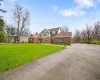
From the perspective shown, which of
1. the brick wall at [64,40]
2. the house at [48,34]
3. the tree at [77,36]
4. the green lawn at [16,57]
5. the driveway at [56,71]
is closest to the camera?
the driveway at [56,71]

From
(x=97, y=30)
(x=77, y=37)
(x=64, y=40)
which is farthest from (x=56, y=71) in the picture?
(x=77, y=37)

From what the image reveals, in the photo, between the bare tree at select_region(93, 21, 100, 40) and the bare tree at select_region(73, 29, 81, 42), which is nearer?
the bare tree at select_region(93, 21, 100, 40)

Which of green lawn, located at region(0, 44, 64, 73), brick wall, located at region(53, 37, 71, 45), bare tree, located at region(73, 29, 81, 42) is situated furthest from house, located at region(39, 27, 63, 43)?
green lawn, located at region(0, 44, 64, 73)

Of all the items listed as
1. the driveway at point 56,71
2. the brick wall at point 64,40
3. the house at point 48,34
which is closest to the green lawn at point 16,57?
the driveway at point 56,71

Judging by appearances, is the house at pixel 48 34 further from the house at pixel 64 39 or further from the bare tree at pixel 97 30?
the bare tree at pixel 97 30

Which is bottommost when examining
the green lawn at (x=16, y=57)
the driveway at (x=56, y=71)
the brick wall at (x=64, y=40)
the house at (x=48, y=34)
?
the driveway at (x=56, y=71)

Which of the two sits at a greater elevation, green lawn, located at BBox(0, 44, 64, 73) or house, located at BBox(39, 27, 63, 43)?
house, located at BBox(39, 27, 63, 43)

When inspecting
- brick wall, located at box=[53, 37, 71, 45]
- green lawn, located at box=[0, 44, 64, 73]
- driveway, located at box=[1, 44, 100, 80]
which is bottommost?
driveway, located at box=[1, 44, 100, 80]

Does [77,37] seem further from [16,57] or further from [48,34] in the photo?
[16,57]

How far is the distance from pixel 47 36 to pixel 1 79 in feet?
171

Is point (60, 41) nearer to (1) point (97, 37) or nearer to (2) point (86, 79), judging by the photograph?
(1) point (97, 37)

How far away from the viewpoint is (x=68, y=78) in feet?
19.7

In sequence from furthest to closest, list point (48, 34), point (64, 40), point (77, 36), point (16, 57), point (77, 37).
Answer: point (77, 36), point (77, 37), point (48, 34), point (64, 40), point (16, 57)

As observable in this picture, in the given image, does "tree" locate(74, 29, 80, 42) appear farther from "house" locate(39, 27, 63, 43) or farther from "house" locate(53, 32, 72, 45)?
"house" locate(53, 32, 72, 45)
